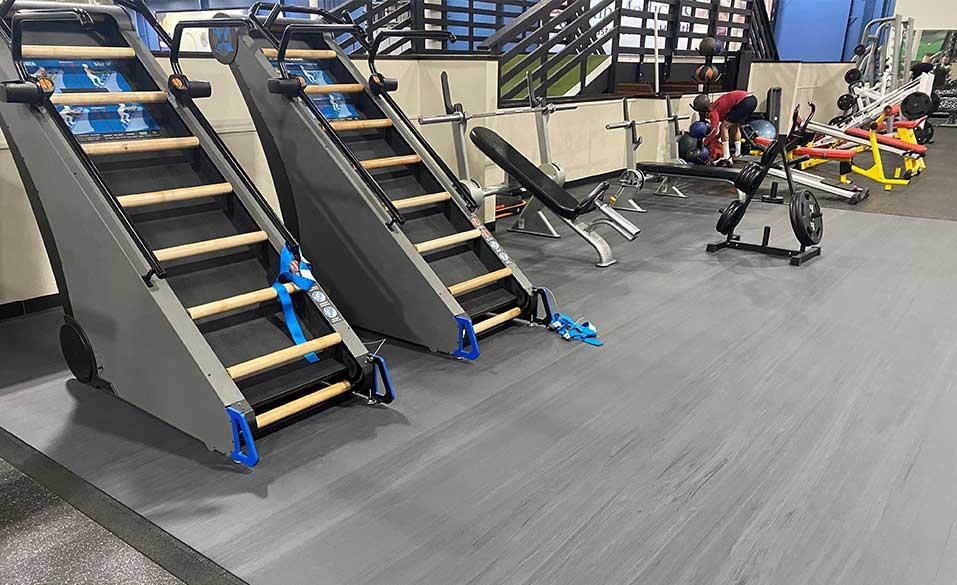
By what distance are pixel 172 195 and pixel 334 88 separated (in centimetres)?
131

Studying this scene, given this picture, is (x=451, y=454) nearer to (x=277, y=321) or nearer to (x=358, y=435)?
(x=358, y=435)

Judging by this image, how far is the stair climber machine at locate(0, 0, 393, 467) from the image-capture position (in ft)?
8.07

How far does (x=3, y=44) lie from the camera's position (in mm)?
2652

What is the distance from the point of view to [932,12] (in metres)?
13.2

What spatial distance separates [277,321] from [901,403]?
267 centimetres

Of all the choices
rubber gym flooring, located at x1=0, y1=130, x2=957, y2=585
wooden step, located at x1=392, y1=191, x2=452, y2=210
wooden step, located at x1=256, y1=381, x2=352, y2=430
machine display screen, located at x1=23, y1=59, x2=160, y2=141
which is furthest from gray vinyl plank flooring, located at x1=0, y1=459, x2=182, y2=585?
wooden step, located at x1=392, y1=191, x2=452, y2=210

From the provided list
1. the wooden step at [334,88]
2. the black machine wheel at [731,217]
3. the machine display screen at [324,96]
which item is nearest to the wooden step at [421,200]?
the machine display screen at [324,96]

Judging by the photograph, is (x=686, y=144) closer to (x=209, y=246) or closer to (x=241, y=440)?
(x=209, y=246)

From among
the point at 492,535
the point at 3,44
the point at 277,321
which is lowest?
the point at 492,535

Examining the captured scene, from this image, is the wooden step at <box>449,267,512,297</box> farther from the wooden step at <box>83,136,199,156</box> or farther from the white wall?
the white wall

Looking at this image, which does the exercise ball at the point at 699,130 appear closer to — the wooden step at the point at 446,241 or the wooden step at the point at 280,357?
the wooden step at the point at 446,241

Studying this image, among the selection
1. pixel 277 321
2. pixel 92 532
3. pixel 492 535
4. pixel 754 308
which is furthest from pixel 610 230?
pixel 92 532

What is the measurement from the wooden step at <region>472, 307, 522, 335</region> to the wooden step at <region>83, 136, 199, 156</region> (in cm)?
154

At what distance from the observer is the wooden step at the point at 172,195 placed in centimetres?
263
